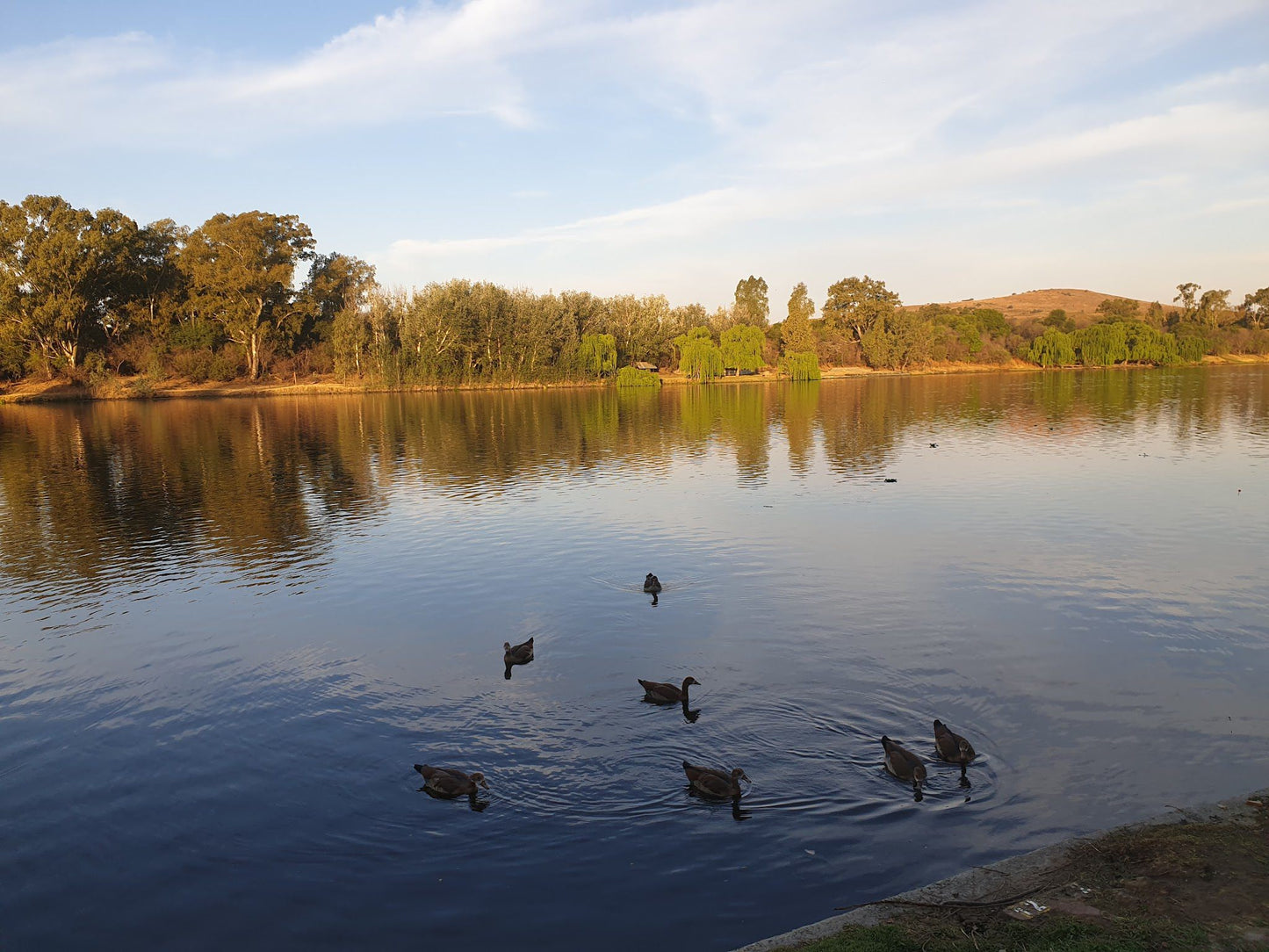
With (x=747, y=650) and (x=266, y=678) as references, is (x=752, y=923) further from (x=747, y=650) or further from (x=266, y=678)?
(x=266, y=678)

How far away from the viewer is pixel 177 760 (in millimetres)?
11367

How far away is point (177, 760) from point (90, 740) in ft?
5.73

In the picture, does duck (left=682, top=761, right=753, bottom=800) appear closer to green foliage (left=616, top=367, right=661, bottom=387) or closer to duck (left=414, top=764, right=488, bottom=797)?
duck (left=414, top=764, right=488, bottom=797)

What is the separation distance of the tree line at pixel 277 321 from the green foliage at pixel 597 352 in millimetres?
208

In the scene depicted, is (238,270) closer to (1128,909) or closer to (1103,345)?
(1128,909)

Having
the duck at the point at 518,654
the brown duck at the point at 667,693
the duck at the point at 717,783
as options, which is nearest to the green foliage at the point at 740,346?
the duck at the point at 518,654

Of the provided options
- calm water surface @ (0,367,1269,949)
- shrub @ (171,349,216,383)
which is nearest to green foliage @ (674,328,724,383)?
shrub @ (171,349,216,383)

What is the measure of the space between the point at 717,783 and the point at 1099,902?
4.03 m

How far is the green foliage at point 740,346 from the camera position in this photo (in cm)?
11794

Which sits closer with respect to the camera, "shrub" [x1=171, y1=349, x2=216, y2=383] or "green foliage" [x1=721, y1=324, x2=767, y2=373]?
"shrub" [x1=171, y1=349, x2=216, y2=383]

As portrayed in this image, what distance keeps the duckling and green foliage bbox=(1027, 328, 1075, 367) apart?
140 m

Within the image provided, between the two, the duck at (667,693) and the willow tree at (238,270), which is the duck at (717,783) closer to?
the duck at (667,693)

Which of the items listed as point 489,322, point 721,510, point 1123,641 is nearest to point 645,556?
point 721,510

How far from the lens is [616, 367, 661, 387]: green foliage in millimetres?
106562
